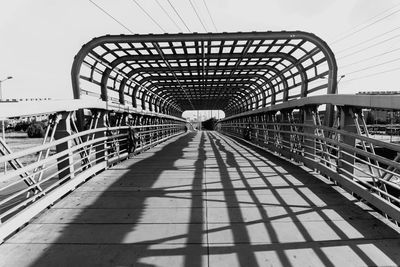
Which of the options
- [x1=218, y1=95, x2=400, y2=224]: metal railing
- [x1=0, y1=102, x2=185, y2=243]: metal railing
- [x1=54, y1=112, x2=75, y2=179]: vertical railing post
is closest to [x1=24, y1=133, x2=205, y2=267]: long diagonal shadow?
[x1=0, y1=102, x2=185, y2=243]: metal railing

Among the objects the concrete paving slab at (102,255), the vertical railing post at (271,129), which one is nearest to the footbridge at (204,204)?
the concrete paving slab at (102,255)

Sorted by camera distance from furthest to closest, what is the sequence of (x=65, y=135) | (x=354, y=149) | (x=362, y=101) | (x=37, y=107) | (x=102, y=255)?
(x=65, y=135)
(x=354, y=149)
(x=362, y=101)
(x=37, y=107)
(x=102, y=255)

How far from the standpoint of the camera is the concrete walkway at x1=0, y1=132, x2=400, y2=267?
260 cm

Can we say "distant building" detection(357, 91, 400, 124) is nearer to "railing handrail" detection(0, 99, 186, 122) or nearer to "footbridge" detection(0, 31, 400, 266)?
"footbridge" detection(0, 31, 400, 266)

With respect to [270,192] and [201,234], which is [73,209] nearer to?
[201,234]

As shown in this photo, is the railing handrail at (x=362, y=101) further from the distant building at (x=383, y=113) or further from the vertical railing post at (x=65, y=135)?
the vertical railing post at (x=65, y=135)

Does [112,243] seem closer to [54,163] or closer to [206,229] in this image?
[206,229]

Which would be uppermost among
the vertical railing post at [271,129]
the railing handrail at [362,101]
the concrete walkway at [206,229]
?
the railing handrail at [362,101]

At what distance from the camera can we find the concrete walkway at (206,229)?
2.60 meters

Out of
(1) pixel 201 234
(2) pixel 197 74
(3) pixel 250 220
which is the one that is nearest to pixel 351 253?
(3) pixel 250 220

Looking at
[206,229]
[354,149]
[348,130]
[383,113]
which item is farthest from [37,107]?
[383,113]

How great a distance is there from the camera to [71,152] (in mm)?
4492

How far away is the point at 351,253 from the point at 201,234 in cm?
133

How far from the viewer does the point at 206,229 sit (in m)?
3.15
